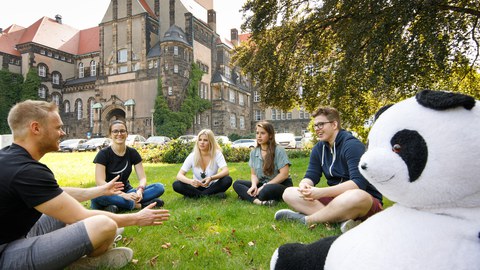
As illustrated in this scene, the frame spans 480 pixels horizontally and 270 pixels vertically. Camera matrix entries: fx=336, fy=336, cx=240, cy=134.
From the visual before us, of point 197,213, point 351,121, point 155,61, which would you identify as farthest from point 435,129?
point 155,61

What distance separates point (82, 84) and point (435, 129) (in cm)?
5508

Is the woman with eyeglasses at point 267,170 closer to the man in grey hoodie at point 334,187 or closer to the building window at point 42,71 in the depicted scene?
the man in grey hoodie at point 334,187

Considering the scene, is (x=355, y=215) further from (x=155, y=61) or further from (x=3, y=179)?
(x=155, y=61)

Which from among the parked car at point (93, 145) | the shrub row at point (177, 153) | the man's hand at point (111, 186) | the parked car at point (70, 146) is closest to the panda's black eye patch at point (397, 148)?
the man's hand at point (111, 186)

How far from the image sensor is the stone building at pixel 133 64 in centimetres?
4266

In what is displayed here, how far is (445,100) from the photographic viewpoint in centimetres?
162

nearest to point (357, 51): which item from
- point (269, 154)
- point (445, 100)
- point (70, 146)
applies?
point (269, 154)

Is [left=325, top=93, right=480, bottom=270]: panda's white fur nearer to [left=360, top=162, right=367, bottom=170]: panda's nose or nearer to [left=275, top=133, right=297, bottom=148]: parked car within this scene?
[left=360, top=162, right=367, bottom=170]: panda's nose

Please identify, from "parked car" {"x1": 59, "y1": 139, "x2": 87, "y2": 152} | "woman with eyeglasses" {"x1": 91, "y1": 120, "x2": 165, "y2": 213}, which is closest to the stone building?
"parked car" {"x1": 59, "y1": 139, "x2": 87, "y2": 152}

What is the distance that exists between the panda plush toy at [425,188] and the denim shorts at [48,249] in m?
2.03

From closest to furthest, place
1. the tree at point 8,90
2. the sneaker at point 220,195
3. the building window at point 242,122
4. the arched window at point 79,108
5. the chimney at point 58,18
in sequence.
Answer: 1. the sneaker at point 220,195
2. the tree at point 8,90
3. the arched window at point 79,108
4. the building window at point 242,122
5. the chimney at point 58,18

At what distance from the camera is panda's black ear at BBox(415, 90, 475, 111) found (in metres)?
1.60

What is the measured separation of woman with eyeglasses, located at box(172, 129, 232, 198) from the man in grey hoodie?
225 centimetres

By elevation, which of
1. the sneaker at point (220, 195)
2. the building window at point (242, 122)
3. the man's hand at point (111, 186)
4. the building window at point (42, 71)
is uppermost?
the building window at point (42, 71)
